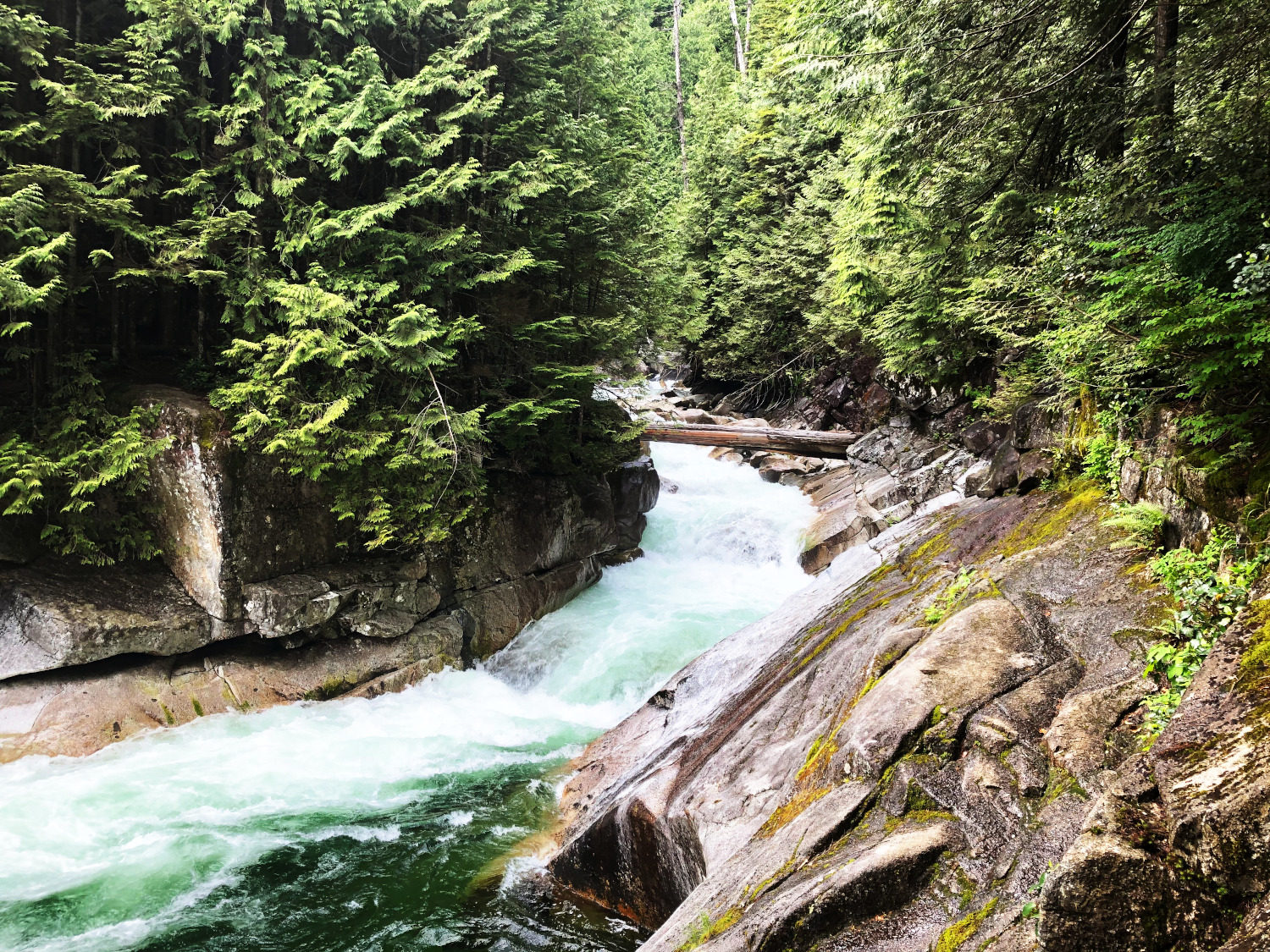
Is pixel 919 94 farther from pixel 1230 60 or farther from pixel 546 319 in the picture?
pixel 546 319

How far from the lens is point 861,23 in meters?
7.94

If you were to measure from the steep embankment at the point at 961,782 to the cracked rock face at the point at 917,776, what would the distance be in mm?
14

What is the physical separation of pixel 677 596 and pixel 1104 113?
35.3ft

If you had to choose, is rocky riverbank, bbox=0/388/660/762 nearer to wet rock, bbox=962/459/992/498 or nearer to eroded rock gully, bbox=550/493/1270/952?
Answer: eroded rock gully, bbox=550/493/1270/952

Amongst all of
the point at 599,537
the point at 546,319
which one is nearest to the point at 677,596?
the point at 599,537

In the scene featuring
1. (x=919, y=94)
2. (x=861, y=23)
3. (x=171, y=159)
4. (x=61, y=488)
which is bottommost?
(x=61, y=488)

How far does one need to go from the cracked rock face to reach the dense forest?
1.73 metres

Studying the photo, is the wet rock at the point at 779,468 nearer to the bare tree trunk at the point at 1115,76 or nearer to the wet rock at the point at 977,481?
the wet rock at the point at 977,481

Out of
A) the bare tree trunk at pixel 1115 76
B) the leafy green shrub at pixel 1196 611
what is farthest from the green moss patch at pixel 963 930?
the bare tree trunk at pixel 1115 76

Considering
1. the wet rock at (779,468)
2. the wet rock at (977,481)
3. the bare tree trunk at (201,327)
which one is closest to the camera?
the wet rock at (977,481)

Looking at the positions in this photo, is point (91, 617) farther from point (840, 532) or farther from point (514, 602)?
point (840, 532)

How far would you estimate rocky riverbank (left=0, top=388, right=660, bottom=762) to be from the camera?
9.20 m

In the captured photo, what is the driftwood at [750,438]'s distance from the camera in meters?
16.0

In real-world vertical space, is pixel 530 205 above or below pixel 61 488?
above
